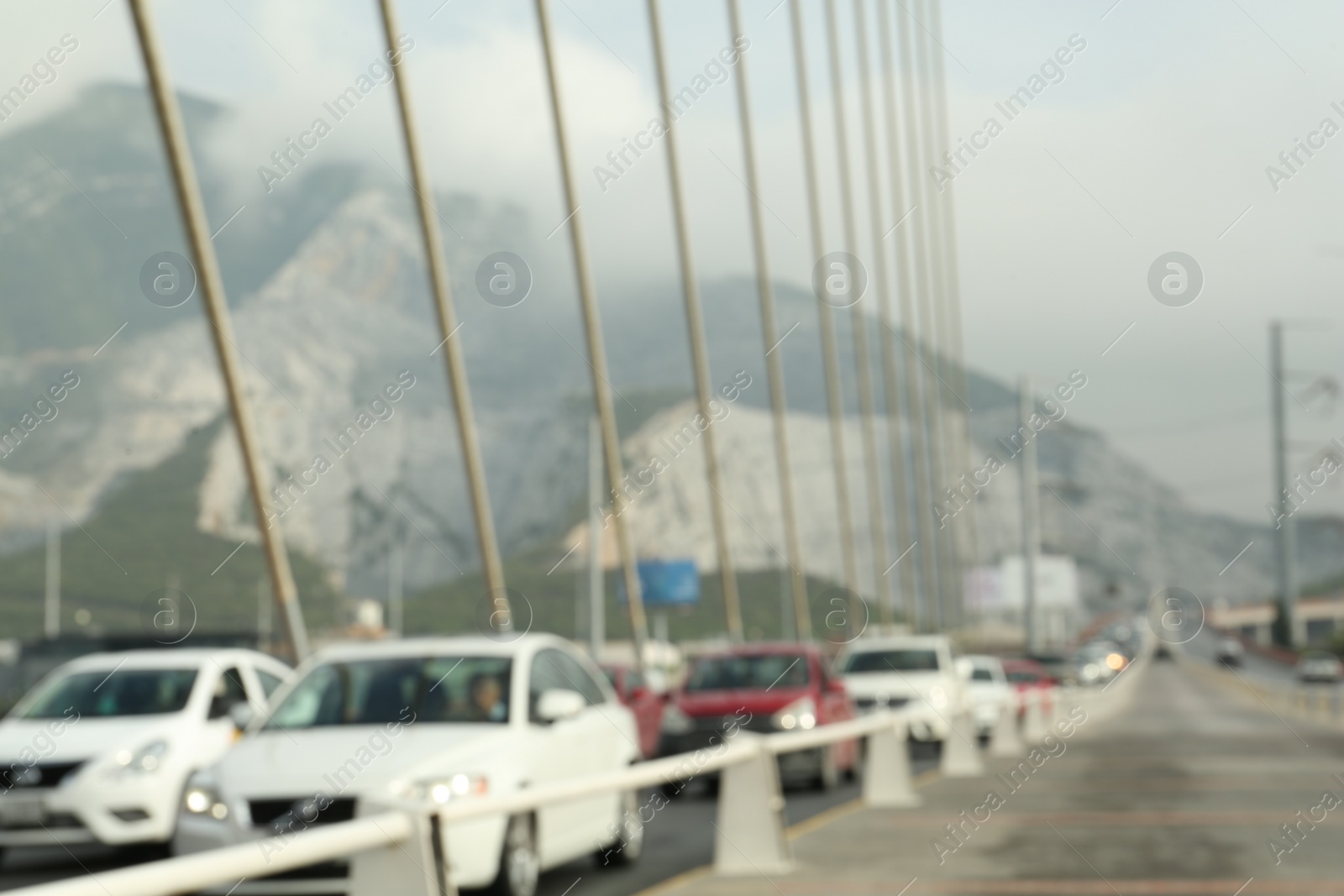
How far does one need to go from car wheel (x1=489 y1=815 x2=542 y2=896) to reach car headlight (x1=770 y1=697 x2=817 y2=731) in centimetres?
980

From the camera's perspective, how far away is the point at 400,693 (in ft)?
33.8

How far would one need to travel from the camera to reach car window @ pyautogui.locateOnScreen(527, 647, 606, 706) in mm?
10672

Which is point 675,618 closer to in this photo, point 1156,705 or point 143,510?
point 143,510

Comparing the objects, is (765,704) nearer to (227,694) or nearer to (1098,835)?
(227,694)

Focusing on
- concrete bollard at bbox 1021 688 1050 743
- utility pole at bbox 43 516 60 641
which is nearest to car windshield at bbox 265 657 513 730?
concrete bollard at bbox 1021 688 1050 743

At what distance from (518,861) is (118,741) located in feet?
14.9

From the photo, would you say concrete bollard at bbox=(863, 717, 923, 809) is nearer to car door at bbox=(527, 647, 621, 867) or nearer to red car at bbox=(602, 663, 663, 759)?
red car at bbox=(602, 663, 663, 759)

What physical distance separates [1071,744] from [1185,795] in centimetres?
1163

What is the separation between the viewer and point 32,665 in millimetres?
29438

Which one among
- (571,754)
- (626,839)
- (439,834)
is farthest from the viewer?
(626,839)

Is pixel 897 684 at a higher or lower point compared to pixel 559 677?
lower

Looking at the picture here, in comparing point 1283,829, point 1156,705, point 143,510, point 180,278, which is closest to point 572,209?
point 180,278

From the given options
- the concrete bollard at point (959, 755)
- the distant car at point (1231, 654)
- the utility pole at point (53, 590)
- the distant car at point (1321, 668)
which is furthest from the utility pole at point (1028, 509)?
the utility pole at point (53, 590)

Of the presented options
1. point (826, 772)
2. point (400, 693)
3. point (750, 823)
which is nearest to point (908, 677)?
point (826, 772)
